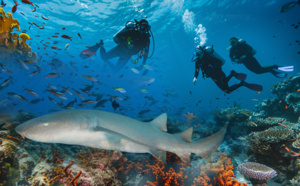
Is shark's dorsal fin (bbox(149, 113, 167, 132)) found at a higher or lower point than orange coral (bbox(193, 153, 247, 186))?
higher

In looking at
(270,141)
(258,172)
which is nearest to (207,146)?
(258,172)

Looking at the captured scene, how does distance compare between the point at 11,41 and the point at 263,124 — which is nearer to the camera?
the point at 263,124

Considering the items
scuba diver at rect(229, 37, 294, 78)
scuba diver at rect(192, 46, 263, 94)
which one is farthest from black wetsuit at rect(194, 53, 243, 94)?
scuba diver at rect(229, 37, 294, 78)

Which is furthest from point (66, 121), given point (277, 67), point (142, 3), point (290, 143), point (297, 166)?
point (142, 3)

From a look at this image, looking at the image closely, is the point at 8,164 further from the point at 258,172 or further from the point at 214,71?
the point at 214,71

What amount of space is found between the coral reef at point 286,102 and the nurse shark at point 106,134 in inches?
432

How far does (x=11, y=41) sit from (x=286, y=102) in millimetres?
19216

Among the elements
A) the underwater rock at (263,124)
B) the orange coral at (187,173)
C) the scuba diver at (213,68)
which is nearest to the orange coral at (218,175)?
the orange coral at (187,173)

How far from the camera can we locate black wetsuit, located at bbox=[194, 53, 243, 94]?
9094 mm

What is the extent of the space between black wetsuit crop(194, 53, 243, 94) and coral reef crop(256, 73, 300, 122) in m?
4.13

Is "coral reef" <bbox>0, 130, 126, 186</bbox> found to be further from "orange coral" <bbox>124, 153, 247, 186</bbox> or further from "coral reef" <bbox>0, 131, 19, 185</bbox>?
"orange coral" <bbox>124, 153, 247, 186</bbox>

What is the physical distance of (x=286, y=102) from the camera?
9898 mm

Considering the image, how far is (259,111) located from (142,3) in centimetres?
2341

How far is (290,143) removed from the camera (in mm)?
4590
